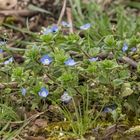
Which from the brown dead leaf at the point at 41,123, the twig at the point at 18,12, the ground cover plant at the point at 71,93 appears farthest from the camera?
the twig at the point at 18,12

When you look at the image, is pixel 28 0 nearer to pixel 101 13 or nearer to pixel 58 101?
pixel 101 13

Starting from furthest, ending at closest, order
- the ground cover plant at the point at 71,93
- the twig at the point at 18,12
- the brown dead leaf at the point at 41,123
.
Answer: the twig at the point at 18,12 < the brown dead leaf at the point at 41,123 < the ground cover plant at the point at 71,93

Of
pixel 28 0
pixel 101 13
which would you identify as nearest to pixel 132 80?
pixel 101 13

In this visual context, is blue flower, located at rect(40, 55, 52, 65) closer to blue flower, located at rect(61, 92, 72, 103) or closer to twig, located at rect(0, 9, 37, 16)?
blue flower, located at rect(61, 92, 72, 103)

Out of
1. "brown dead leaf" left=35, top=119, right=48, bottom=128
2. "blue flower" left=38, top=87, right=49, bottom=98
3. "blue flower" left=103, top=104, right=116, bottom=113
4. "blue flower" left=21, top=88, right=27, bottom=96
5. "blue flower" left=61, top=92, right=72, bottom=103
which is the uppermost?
"blue flower" left=38, top=87, right=49, bottom=98

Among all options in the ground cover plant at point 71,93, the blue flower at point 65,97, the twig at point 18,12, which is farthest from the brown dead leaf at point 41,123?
the twig at point 18,12

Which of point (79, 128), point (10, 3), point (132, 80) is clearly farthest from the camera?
point (10, 3)

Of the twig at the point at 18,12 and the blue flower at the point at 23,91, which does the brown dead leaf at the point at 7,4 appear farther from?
the blue flower at the point at 23,91

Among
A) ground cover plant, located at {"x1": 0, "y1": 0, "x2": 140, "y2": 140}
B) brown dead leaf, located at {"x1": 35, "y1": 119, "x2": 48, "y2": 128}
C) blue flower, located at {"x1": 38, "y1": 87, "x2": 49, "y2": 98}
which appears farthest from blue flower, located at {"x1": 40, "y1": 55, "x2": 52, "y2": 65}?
brown dead leaf, located at {"x1": 35, "y1": 119, "x2": 48, "y2": 128}
